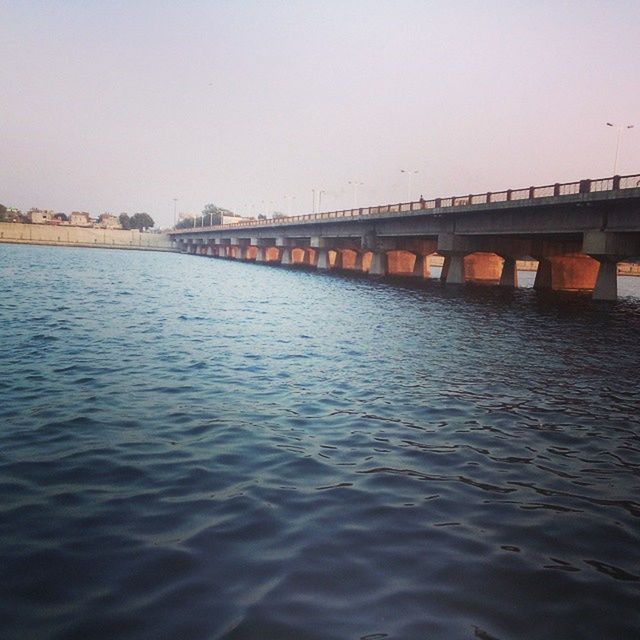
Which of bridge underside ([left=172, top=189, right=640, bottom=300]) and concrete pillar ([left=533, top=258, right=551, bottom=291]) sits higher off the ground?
bridge underside ([left=172, top=189, right=640, bottom=300])

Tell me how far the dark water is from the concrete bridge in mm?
26219

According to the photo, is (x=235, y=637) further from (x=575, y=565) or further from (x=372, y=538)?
(x=575, y=565)

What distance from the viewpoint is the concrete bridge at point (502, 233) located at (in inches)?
1543

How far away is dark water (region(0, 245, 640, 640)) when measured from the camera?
4895 mm

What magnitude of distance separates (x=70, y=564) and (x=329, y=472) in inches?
149

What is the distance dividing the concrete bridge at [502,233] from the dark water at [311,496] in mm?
26219

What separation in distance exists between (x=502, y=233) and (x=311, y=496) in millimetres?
47012

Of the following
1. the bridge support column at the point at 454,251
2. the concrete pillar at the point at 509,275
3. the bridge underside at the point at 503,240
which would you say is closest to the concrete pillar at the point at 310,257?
the bridge underside at the point at 503,240

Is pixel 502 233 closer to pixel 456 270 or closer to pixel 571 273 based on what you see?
pixel 456 270

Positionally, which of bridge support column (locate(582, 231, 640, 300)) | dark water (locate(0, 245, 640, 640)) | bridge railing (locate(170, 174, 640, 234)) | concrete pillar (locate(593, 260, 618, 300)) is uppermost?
bridge railing (locate(170, 174, 640, 234))

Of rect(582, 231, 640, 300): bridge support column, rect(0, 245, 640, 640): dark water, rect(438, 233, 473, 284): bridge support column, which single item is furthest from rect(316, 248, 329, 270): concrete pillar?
rect(0, 245, 640, 640): dark water

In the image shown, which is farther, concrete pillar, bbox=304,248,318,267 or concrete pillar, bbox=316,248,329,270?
concrete pillar, bbox=304,248,318,267

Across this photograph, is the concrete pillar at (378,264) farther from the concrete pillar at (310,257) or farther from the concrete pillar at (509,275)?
the concrete pillar at (310,257)

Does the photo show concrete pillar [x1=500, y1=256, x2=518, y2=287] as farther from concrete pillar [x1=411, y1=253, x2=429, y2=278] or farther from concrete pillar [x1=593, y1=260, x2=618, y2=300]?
concrete pillar [x1=593, y1=260, x2=618, y2=300]
